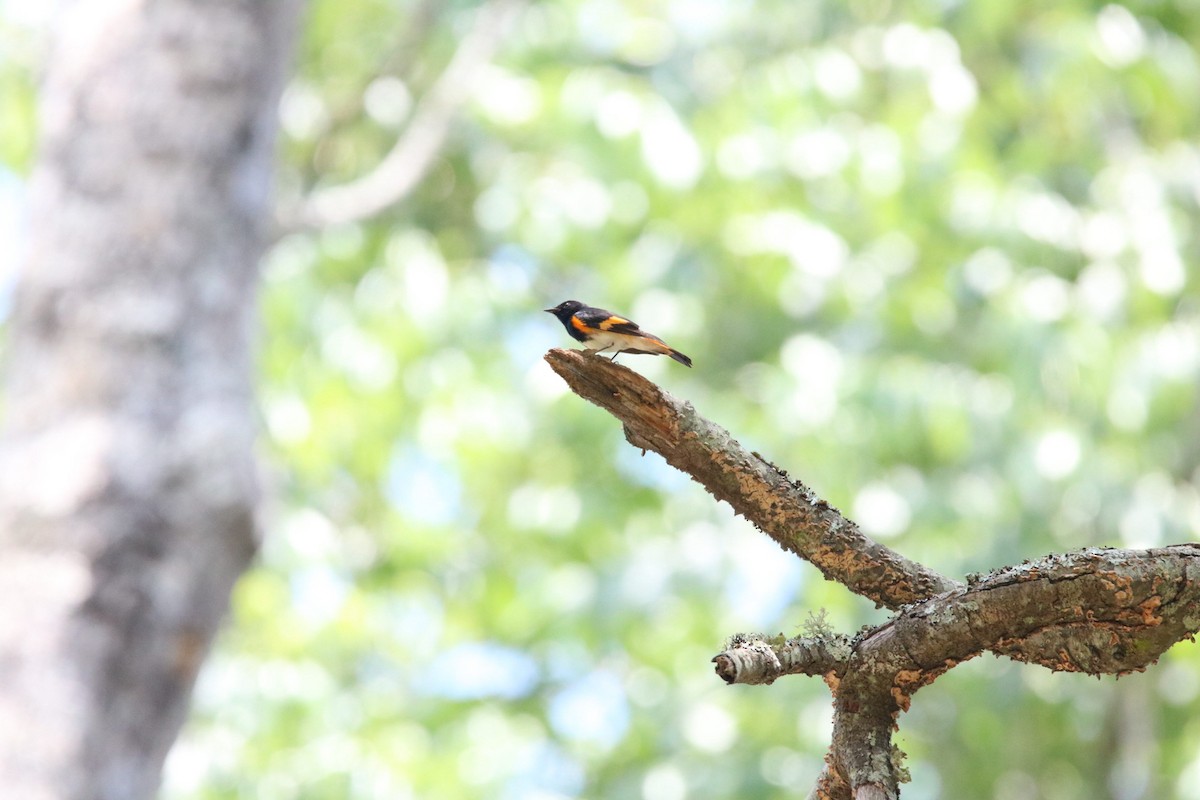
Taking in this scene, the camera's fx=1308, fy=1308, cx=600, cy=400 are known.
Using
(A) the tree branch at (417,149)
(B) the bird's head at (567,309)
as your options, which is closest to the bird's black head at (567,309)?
(B) the bird's head at (567,309)

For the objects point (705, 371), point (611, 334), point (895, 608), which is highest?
point (705, 371)

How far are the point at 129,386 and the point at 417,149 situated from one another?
495 centimetres

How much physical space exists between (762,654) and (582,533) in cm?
759

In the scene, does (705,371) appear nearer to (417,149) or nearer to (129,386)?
(417,149)

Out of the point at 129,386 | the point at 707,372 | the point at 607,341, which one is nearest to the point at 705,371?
the point at 707,372

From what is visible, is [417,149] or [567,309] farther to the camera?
[417,149]

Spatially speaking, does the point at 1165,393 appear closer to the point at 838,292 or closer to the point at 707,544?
the point at 838,292

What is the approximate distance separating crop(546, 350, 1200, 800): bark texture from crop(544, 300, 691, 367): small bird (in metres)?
1.18

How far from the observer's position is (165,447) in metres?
4.82

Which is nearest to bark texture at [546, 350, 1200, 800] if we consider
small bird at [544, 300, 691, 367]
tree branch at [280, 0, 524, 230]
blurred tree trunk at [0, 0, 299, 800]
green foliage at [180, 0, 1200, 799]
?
small bird at [544, 300, 691, 367]

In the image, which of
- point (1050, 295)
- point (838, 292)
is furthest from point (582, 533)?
point (1050, 295)

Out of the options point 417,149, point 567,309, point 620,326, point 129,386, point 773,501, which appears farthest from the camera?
point 417,149

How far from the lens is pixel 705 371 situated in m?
9.77

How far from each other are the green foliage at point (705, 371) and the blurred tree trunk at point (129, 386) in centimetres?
245
